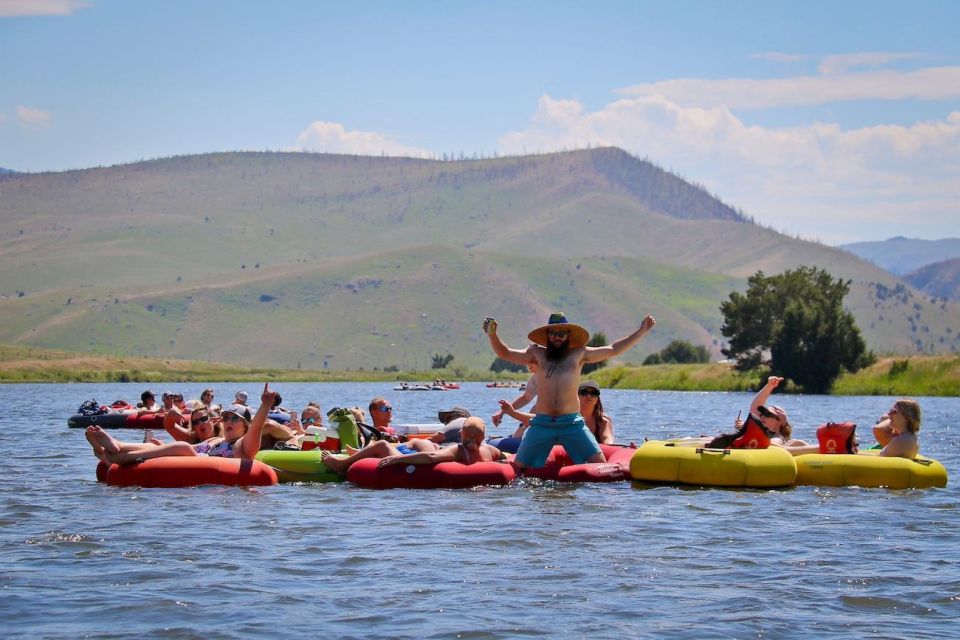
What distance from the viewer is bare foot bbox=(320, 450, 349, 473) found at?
18.5 meters

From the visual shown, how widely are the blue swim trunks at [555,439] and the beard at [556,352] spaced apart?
30.3 inches

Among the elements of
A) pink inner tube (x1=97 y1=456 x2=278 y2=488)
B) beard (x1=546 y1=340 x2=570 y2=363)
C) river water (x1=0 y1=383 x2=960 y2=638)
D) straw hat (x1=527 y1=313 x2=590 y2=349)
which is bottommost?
river water (x1=0 y1=383 x2=960 y2=638)

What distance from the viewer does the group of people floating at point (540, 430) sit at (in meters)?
17.4

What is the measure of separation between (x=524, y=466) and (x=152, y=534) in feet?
18.4

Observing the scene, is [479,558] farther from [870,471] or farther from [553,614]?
[870,471]

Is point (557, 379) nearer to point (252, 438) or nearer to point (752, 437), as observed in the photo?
point (752, 437)

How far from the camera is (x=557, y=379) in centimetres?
1736

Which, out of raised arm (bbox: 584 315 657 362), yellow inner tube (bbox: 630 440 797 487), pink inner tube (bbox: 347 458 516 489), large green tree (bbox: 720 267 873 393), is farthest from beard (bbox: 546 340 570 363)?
large green tree (bbox: 720 267 873 393)

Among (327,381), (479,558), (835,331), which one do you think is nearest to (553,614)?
(479,558)

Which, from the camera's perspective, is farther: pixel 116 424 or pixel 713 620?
pixel 116 424

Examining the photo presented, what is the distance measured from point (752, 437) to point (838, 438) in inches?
53.6

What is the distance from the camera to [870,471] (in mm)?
18172

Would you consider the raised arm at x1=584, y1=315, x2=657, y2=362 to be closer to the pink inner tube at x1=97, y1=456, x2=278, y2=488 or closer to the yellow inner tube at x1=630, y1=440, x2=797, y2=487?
the yellow inner tube at x1=630, y1=440, x2=797, y2=487

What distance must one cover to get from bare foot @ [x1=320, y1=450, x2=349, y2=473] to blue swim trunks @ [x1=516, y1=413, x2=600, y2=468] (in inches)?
94.6
